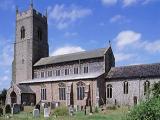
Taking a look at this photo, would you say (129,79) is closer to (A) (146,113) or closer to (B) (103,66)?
(B) (103,66)

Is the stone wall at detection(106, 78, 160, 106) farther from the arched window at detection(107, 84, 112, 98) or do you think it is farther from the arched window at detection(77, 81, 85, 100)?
the arched window at detection(77, 81, 85, 100)

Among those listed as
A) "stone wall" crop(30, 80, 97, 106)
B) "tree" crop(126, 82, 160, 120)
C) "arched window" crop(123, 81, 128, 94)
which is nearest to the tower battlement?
"stone wall" crop(30, 80, 97, 106)

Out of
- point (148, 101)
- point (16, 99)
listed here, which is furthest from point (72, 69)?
point (148, 101)

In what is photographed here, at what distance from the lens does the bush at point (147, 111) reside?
14.4 meters

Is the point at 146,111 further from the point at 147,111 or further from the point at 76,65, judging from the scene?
the point at 76,65

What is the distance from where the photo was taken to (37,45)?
228 feet

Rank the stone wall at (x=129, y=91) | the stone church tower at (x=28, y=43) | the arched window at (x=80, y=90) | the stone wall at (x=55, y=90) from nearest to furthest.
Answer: the stone wall at (x=129, y=91), the stone wall at (x=55, y=90), the arched window at (x=80, y=90), the stone church tower at (x=28, y=43)

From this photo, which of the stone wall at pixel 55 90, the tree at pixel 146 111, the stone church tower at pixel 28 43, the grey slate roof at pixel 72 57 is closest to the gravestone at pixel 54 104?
the stone wall at pixel 55 90

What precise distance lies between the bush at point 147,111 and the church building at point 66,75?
3536 centimetres

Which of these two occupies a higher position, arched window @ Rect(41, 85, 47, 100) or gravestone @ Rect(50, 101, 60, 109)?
arched window @ Rect(41, 85, 47, 100)

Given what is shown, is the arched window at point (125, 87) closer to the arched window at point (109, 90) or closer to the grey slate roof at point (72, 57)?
the arched window at point (109, 90)

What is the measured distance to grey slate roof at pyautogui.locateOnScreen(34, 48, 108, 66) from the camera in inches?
2317

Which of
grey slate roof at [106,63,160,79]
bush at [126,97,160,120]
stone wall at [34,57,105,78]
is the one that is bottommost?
bush at [126,97,160,120]

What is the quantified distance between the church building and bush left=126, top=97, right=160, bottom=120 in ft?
116
